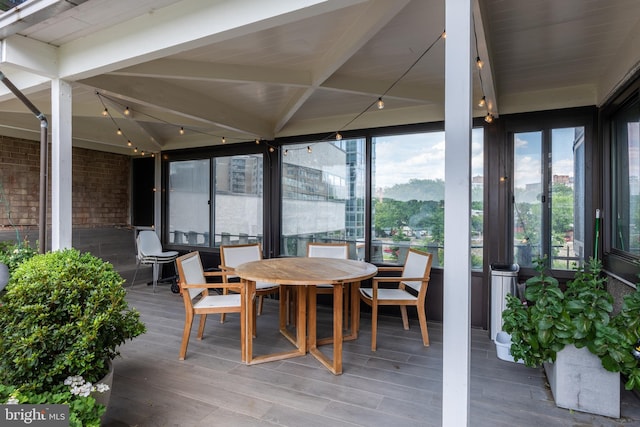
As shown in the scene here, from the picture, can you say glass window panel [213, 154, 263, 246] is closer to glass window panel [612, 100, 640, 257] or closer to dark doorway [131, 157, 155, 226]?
dark doorway [131, 157, 155, 226]

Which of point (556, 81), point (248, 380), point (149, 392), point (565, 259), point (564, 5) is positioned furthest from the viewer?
point (565, 259)

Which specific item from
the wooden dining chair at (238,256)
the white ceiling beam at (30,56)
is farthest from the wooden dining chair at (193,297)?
the white ceiling beam at (30,56)

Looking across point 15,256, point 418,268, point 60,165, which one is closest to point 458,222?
point 418,268

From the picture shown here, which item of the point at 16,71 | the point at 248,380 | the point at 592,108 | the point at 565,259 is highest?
the point at 16,71

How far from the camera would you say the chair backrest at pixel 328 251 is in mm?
4207

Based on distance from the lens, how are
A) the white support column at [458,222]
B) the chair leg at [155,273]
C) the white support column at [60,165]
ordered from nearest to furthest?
1. the white support column at [458,222]
2. the white support column at [60,165]
3. the chair leg at [155,273]

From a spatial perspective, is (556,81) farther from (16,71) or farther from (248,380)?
(16,71)

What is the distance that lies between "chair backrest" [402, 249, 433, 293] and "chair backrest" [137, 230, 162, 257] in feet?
13.7

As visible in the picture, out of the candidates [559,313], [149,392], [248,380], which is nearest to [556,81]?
[559,313]

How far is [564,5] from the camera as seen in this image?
2.10m

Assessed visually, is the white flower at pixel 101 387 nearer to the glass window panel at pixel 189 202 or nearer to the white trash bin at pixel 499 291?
the white trash bin at pixel 499 291

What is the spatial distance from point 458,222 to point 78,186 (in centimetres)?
631

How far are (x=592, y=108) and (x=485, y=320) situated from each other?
2.40 metres

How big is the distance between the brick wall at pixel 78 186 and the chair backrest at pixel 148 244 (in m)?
0.99
